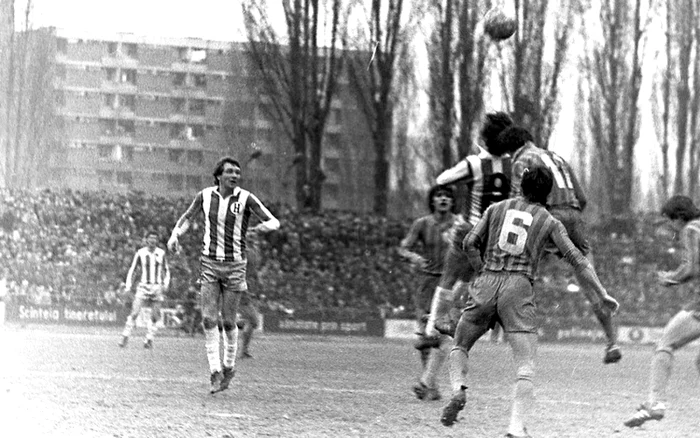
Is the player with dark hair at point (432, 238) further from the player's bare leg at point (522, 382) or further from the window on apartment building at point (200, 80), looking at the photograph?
the window on apartment building at point (200, 80)

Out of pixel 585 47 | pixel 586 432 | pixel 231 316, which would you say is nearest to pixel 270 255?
pixel 585 47

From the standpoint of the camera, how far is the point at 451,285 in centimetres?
1138

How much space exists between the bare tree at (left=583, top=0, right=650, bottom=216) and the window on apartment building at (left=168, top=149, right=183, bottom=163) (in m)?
10.5

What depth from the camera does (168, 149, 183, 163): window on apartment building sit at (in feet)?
104

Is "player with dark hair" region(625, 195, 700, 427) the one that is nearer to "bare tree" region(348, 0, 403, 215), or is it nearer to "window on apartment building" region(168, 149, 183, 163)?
"bare tree" region(348, 0, 403, 215)

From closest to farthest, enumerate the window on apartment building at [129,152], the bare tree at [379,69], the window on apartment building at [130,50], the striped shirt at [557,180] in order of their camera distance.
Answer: the striped shirt at [557,180] < the bare tree at [379,69] < the window on apartment building at [130,50] < the window on apartment building at [129,152]

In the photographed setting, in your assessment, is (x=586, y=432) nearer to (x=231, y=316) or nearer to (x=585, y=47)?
(x=231, y=316)

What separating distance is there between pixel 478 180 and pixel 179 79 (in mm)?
22130

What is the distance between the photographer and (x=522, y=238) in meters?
8.34

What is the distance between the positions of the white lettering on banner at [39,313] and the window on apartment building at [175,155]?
495 cm

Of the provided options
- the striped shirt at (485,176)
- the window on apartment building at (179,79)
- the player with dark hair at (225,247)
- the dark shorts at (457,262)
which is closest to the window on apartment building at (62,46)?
the window on apartment building at (179,79)

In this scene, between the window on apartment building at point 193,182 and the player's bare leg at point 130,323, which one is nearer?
the player's bare leg at point 130,323

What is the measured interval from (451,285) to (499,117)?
1594 millimetres

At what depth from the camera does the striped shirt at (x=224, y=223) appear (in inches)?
477
